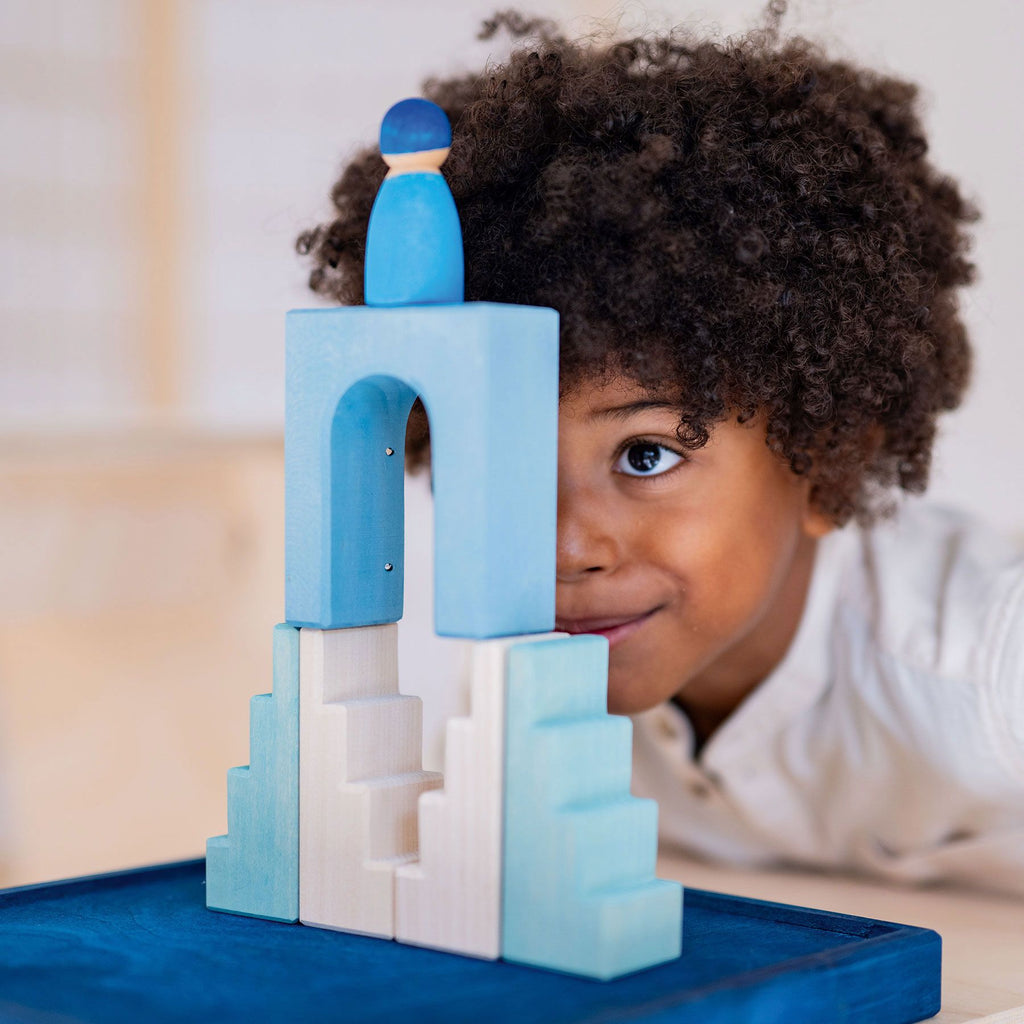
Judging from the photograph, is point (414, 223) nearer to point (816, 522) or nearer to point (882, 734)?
point (816, 522)

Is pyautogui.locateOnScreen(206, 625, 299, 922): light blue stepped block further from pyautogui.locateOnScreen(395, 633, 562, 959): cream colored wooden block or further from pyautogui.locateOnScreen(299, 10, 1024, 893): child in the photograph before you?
pyautogui.locateOnScreen(299, 10, 1024, 893): child

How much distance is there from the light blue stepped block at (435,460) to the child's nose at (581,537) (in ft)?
0.58

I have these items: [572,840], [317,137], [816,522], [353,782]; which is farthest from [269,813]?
[317,137]

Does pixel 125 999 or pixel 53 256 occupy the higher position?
pixel 53 256

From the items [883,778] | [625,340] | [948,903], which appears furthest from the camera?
[883,778]

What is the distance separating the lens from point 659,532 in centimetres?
89

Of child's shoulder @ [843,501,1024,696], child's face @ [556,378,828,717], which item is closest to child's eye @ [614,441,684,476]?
child's face @ [556,378,828,717]

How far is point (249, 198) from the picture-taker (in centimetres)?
237

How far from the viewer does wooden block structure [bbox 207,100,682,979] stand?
0.59 meters

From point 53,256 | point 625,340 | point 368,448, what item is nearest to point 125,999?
point 368,448

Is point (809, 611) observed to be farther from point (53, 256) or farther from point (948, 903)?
point (53, 256)

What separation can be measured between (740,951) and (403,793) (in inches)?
6.4

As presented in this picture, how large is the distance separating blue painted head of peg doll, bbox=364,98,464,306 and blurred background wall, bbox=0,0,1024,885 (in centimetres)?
116

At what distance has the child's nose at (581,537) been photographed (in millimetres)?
846
